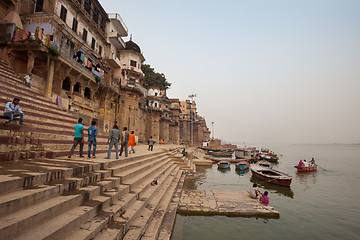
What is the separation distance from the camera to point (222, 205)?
8.62 meters

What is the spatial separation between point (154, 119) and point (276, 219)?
3004cm

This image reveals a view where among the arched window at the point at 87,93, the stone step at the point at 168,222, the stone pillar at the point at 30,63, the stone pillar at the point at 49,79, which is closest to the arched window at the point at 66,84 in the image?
the stone pillar at the point at 49,79

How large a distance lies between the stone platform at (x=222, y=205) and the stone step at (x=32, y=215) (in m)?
5.61

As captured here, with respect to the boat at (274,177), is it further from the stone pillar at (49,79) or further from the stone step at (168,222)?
the stone pillar at (49,79)

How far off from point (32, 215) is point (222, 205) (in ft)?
26.0

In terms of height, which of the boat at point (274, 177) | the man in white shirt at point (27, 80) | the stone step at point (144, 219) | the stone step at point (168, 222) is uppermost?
the man in white shirt at point (27, 80)

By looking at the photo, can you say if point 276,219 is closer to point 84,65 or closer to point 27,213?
point 27,213

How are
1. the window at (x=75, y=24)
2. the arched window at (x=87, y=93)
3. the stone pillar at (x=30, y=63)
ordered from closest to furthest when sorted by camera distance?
the stone pillar at (x=30, y=63), the window at (x=75, y=24), the arched window at (x=87, y=93)

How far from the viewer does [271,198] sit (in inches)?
500

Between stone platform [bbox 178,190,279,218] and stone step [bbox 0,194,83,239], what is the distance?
5615mm

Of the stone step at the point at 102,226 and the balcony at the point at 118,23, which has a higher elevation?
the balcony at the point at 118,23

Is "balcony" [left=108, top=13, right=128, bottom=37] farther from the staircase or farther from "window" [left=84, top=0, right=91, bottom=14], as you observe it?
the staircase

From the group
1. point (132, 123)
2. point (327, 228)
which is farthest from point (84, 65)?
point (327, 228)

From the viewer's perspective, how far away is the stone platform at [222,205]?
8008mm
